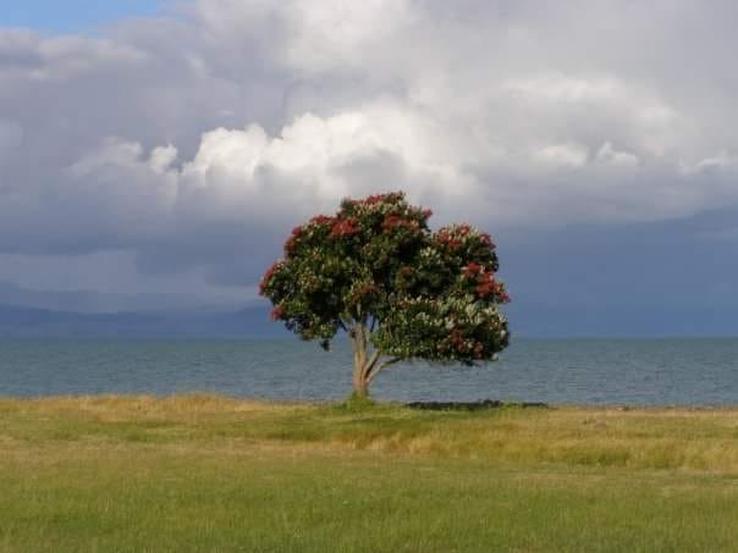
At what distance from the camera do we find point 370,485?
25688mm

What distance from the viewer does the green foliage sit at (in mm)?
Answer: 53250

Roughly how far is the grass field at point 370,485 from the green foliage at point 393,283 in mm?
5423

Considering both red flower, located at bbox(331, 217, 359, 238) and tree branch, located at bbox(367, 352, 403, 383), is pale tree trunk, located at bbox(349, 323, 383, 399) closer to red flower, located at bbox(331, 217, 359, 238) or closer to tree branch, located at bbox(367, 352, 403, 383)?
tree branch, located at bbox(367, 352, 403, 383)

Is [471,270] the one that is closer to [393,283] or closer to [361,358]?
[393,283]

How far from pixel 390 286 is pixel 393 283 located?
30 centimetres

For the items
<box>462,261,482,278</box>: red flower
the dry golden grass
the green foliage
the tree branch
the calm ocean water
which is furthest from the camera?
the calm ocean water

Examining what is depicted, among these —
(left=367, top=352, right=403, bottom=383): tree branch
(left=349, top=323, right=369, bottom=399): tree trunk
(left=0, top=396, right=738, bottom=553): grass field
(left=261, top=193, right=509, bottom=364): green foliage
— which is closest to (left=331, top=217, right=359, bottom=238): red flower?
(left=261, top=193, right=509, bottom=364): green foliage

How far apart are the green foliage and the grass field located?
5.42m

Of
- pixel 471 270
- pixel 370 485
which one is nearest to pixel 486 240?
pixel 471 270

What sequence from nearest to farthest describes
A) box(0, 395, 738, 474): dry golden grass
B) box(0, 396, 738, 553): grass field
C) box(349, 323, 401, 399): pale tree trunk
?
box(0, 396, 738, 553): grass field
box(0, 395, 738, 474): dry golden grass
box(349, 323, 401, 399): pale tree trunk

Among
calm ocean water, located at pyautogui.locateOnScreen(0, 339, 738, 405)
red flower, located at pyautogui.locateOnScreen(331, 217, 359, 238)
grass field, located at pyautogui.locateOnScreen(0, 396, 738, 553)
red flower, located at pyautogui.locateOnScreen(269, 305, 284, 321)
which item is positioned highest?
red flower, located at pyautogui.locateOnScreen(331, 217, 359, 238)

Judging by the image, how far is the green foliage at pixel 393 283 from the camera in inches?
2096

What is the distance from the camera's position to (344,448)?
39.0 m

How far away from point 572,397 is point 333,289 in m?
50.8
